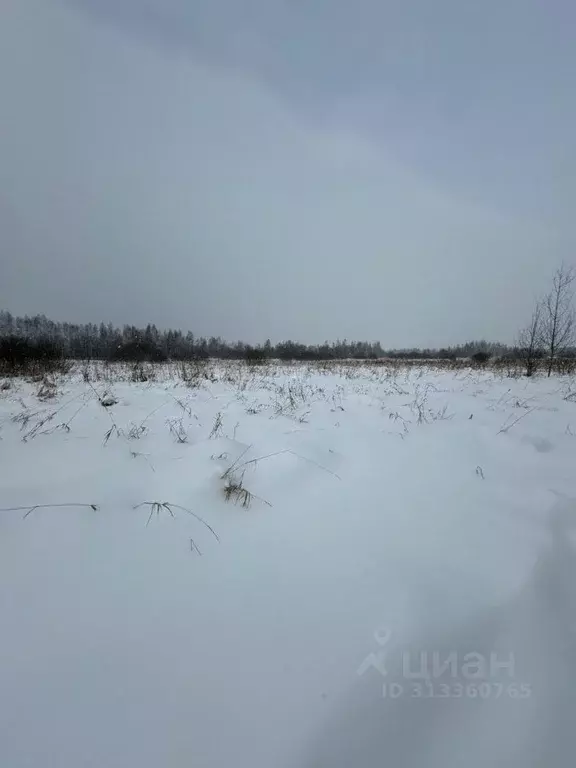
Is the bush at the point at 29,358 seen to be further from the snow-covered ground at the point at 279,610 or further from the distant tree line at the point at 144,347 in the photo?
the snow-covered ground at the point at 279,610

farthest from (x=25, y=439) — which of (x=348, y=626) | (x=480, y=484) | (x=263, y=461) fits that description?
(x=480, y=484)

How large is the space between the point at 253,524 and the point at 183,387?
5.41 metres

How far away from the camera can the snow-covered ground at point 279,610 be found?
0.99 metres

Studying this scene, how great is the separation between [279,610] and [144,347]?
25.9 metres

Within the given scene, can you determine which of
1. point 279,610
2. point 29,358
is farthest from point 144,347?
point 279,610

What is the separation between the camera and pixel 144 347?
24516 millimetres

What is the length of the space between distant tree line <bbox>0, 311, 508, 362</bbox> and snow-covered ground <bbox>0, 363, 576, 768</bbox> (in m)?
13.1
